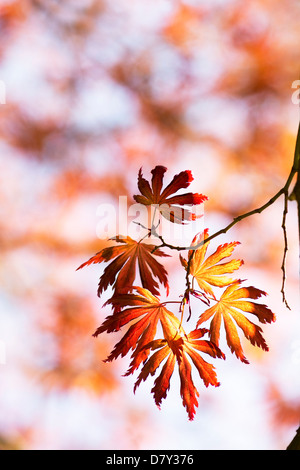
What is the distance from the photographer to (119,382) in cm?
104

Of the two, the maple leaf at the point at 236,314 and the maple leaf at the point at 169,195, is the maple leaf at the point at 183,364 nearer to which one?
the maple leaf at the point at 236,314

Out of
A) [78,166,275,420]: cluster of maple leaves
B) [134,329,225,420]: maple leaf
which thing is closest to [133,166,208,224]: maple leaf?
[78,166,275,420]: cluster of maple leaves

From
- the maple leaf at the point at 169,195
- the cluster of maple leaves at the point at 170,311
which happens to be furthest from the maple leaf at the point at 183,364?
the maple leaf at the point at 169,195

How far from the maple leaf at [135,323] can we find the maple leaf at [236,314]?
4 cm

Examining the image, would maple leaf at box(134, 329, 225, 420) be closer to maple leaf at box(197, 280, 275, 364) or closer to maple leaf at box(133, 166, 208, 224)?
maple leaf at box(197, 280, 275, 364)

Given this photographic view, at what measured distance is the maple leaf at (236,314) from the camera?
0.51 meters

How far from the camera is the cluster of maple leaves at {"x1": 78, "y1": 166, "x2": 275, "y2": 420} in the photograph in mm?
485

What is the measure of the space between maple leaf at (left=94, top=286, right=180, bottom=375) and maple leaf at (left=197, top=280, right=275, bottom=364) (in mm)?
40

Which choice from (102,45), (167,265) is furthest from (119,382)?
(102,45)

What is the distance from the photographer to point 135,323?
0.50m

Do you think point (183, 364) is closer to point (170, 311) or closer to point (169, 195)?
point (170, 311)

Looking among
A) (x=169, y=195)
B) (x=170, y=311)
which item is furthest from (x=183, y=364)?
(x=169, y=195)

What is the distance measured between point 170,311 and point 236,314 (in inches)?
2.9
